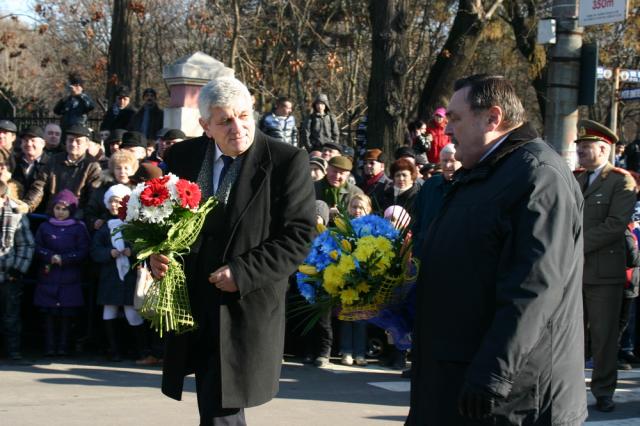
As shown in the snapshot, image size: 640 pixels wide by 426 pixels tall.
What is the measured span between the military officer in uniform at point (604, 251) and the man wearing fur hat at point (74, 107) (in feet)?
31.5

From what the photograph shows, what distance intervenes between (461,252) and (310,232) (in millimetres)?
1111

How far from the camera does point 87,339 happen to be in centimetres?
938

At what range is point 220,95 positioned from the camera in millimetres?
4277

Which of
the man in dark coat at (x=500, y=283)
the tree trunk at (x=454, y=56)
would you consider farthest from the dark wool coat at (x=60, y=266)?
the tree trunk at (x=454, y=56)

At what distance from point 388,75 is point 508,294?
1253 cm

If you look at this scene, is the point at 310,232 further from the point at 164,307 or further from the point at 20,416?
the point at 20,416

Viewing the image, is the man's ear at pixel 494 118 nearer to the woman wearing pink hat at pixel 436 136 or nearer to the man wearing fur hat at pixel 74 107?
the woman wearing pink hat at pixel 436 136

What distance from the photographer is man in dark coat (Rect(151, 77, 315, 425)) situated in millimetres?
4211

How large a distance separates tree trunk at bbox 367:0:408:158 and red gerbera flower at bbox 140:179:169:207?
37.7ft

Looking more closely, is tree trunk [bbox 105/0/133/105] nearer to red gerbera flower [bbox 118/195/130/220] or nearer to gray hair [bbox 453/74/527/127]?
red gerbera flower [bbox 118/195/130/220]

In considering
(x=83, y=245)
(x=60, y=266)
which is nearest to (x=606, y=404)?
(x=83, y=245)

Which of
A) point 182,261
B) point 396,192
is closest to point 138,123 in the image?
point 396,192

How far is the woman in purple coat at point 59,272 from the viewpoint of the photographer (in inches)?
357

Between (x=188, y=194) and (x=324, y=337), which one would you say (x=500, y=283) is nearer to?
(x=188, y=194)
